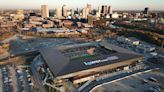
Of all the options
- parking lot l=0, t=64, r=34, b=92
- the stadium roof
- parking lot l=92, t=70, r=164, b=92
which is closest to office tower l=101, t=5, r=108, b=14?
the stadium roof

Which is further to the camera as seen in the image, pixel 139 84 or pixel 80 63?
pixel 80 63

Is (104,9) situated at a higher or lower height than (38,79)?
higher

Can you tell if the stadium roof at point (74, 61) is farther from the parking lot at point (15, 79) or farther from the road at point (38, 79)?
the parking lot at point (15, 79)

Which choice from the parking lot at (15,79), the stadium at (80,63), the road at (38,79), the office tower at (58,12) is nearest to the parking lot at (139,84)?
the stadium at (80,63)

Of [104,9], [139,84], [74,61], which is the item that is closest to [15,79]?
[74,61]

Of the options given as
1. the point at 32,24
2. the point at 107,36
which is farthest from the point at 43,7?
the point at 107,36

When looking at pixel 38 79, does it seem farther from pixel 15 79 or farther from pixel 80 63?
pixel 80 63
